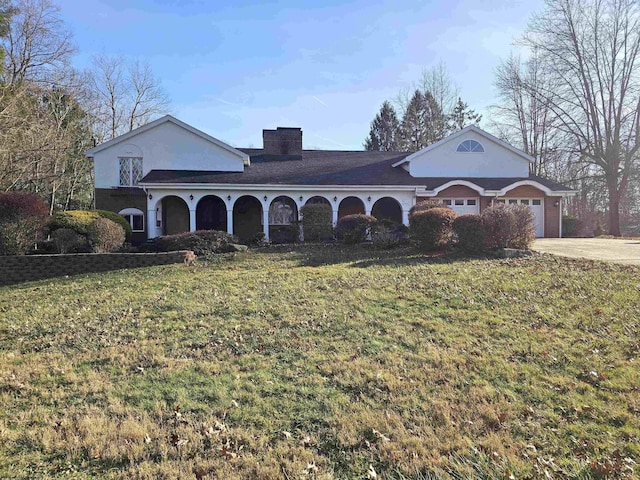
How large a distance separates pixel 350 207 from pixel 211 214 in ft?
23.9

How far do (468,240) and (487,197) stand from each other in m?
9.19

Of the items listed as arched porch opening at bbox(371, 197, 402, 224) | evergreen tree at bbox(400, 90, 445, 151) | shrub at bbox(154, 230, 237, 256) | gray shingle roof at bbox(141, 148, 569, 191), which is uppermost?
evergreen tree at bbox(400, 90, 445, 151)

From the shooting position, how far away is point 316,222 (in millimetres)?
16797

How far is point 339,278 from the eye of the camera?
8.99 metres

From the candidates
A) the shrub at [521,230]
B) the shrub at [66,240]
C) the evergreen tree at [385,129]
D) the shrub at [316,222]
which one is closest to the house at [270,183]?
the shrub at [316,222]

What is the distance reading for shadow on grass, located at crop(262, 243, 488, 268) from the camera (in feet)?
37.2

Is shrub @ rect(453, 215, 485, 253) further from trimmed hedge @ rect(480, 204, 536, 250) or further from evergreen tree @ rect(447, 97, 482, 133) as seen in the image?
evergreen tree @ rect(447, 97, 482, 133)

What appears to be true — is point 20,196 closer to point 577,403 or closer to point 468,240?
point 468,240

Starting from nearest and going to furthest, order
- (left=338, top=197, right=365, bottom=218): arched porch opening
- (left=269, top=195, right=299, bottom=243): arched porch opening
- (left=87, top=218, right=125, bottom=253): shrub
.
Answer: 1. (left=87, top=218, right=125, bottom=253): shrub
2. (left=269, top=195, right=299, bottom=243): arched porch opening
3. (left=338, top=197, right=365, bottom=218): arched porch opening

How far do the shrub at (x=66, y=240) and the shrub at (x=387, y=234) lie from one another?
33.1 ft

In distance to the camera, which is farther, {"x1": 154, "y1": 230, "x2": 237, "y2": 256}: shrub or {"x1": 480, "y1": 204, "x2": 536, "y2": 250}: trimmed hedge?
{"x1": 154, "y1": 230, "x2": 237, "y2": 256}: shrub

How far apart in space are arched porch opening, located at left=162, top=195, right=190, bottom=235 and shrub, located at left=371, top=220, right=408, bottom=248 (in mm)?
9909

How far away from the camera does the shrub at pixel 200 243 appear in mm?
13625

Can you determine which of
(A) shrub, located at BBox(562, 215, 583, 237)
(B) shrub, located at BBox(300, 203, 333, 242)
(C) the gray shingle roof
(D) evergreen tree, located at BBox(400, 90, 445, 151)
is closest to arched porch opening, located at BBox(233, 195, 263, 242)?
(C) the gray shingle roof
